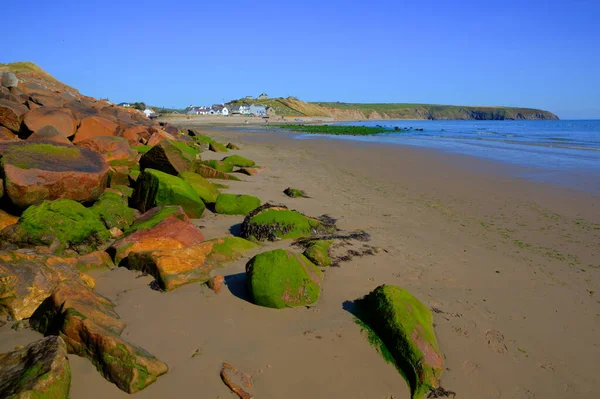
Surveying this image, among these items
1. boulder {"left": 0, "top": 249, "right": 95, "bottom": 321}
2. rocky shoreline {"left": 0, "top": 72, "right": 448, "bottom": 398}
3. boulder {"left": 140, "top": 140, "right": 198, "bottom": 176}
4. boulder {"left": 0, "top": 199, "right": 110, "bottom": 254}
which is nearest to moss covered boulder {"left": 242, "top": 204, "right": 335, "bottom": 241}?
rocky shoreline {"left": 0, "top": 72, "right": 448, "bottom": 398}

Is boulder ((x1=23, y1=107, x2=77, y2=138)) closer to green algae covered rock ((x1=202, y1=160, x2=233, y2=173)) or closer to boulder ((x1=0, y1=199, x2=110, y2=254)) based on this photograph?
green algae covered rock ((x1=202, y1=160, x2=233, y2=173))

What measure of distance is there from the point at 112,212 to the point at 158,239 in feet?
5.06

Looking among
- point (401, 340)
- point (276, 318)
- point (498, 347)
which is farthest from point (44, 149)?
point (498, 347)

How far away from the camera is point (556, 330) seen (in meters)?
4.33

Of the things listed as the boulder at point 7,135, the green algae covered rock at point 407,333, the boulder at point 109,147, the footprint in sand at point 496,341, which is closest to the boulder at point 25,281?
the green algae covered rock at point 407,333

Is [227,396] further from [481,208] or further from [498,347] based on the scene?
[481,208]

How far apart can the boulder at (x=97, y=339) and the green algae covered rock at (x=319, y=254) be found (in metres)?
2.57

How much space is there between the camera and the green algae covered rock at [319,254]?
551cm

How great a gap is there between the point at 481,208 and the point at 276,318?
7246 mm

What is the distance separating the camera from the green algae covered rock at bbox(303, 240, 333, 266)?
5512 millimetres

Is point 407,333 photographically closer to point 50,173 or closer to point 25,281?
point 25,281

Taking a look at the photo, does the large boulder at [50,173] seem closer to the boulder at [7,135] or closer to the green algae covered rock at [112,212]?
the green algae covered rock at [112,212]

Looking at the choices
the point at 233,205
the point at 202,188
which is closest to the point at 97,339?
the point at 233,205

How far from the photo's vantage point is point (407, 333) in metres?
3.68
